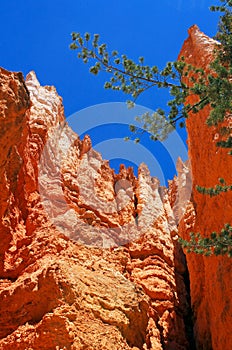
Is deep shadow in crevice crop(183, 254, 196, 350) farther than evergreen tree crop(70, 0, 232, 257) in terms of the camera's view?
Yes

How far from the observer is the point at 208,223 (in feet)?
50.8

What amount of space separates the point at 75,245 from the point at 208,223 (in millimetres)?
4790

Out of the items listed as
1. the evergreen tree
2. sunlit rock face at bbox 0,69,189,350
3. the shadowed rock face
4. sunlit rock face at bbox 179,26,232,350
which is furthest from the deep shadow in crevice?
the evergreen tree

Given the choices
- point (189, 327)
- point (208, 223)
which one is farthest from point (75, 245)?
point (189, 327)

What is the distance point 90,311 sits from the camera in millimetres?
11602

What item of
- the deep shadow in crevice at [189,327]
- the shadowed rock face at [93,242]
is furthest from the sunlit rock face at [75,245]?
the deep shadow in crevice at [189,327]

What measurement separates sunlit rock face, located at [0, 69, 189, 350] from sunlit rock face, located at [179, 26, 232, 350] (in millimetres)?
1250

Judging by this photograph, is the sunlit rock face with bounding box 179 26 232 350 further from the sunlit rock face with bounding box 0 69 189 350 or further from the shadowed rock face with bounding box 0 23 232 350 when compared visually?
the sunlit rock face with bounding box 0 69 189 350

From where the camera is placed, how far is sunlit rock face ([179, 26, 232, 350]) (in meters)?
13.1

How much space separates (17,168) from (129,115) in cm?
948

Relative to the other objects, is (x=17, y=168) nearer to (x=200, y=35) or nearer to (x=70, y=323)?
(x=70, y=323)

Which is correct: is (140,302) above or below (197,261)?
below

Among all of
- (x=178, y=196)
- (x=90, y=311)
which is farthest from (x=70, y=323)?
(x=178, y=196)

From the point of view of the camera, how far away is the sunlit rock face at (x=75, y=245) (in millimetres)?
11398
